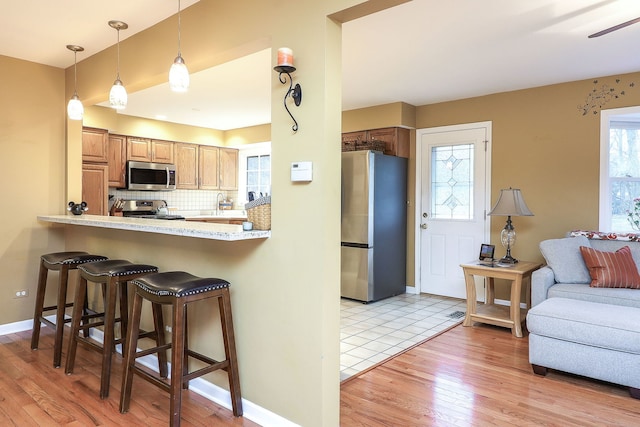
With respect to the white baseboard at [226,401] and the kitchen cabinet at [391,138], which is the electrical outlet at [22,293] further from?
the kitchen cabinet at [391,138]

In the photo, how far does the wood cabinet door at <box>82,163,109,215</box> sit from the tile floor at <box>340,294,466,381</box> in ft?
10.5

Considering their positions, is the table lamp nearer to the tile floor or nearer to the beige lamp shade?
the beige lamp shade

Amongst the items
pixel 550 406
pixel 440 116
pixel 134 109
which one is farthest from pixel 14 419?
pixel 440 116

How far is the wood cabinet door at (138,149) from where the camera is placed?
5761mm

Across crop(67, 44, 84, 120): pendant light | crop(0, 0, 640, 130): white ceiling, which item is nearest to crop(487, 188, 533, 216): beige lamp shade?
crop(0, 0, 640, 130): white ceiling

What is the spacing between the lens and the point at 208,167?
6762 mm

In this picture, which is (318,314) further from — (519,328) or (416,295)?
(416,295)

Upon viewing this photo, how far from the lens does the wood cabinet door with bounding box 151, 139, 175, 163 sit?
604 cm

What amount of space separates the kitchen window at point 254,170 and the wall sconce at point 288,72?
4700 millimetres

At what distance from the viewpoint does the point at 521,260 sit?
447 centimetres

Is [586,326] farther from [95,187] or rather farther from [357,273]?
[95,187]

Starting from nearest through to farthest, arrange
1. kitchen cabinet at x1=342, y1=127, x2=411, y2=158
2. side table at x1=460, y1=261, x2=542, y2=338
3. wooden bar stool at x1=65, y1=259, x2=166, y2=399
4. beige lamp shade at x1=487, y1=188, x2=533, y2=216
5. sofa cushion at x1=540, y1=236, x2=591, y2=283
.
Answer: wooden bar stool at x1=65, y1=259, x2=166, y2=399 → sofa cushion at x1=540, y1=236, x2=591, y2=283 → side table at x1=460, y1=261, x2=542, y2=338 → beige lamp shade at x1=487, y1=188, x2=533, y2=216 → kitchen cabinet at x1=342, y1=127, x2=411, y2=158

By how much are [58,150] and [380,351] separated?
3.42 meters

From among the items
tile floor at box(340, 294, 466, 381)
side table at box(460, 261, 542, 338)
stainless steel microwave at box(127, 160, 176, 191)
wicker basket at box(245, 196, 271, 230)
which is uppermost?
stainless steel microwave at box(127, 160, 176, 191)
